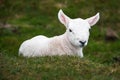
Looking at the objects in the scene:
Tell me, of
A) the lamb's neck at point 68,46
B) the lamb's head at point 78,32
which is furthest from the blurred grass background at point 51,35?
the lamb's neck at point 68,46

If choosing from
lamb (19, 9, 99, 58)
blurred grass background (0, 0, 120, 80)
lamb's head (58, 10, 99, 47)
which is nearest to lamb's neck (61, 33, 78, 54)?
lamb (19, 9, 99, 58)

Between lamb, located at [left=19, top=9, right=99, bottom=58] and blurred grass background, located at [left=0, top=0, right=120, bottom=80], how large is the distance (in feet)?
1.45

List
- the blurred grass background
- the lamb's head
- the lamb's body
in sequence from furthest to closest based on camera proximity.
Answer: the lamb's body → the lamb's head → the blurred grass background

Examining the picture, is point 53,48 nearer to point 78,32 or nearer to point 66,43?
point 66,43

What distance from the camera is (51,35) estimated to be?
→ 20.4 metres

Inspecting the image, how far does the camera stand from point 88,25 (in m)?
13.2

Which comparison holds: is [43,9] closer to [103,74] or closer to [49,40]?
[49,40]

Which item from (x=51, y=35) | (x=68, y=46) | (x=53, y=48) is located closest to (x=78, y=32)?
(x=68, y=46)

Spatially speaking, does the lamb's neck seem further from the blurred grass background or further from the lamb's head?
the blurred grass background

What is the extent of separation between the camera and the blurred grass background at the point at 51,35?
11.0 meters

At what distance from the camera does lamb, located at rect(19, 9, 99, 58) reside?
503 inches

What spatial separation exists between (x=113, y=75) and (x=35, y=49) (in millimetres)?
3066

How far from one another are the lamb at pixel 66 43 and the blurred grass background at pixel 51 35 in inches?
17.4

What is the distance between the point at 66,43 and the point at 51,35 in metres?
7.04
